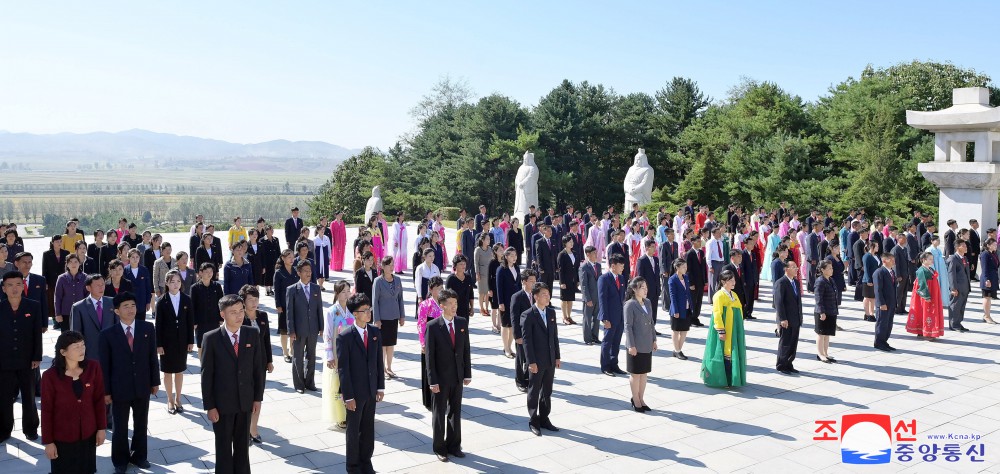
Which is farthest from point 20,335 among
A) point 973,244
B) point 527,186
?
point 527,186

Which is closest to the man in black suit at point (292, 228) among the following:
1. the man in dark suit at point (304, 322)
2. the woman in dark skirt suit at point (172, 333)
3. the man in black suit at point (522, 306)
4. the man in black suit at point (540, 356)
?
the man in dark suit at point (304, 322)

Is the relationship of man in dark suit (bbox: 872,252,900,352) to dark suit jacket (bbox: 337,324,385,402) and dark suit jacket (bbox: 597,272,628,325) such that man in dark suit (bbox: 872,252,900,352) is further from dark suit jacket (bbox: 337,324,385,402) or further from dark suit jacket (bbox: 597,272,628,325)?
dark suit jacket (bbox: 337,324,385,402)

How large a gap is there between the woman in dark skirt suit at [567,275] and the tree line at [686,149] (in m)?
16.0

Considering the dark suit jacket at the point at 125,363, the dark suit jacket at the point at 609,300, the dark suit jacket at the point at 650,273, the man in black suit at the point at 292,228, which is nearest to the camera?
the dark suit jacket at the point at 125,363

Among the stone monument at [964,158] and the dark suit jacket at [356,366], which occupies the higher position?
the stone monument at [964,158]

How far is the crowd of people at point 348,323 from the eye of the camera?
5.82 metres

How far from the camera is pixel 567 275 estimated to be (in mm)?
12180

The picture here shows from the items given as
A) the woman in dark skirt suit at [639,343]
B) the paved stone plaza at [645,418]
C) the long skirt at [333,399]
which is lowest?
the paved stone plaza at [645,418]

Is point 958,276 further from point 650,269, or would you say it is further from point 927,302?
point 650,269

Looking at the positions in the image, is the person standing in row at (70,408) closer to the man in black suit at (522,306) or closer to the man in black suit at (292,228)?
the man in black suit at (522,306)

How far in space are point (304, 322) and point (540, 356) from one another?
2.89m

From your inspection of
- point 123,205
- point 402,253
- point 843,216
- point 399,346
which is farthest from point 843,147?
point 123,205

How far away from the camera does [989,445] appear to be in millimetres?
7047

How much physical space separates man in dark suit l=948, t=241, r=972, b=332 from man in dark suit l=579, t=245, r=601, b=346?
19.0 ft
